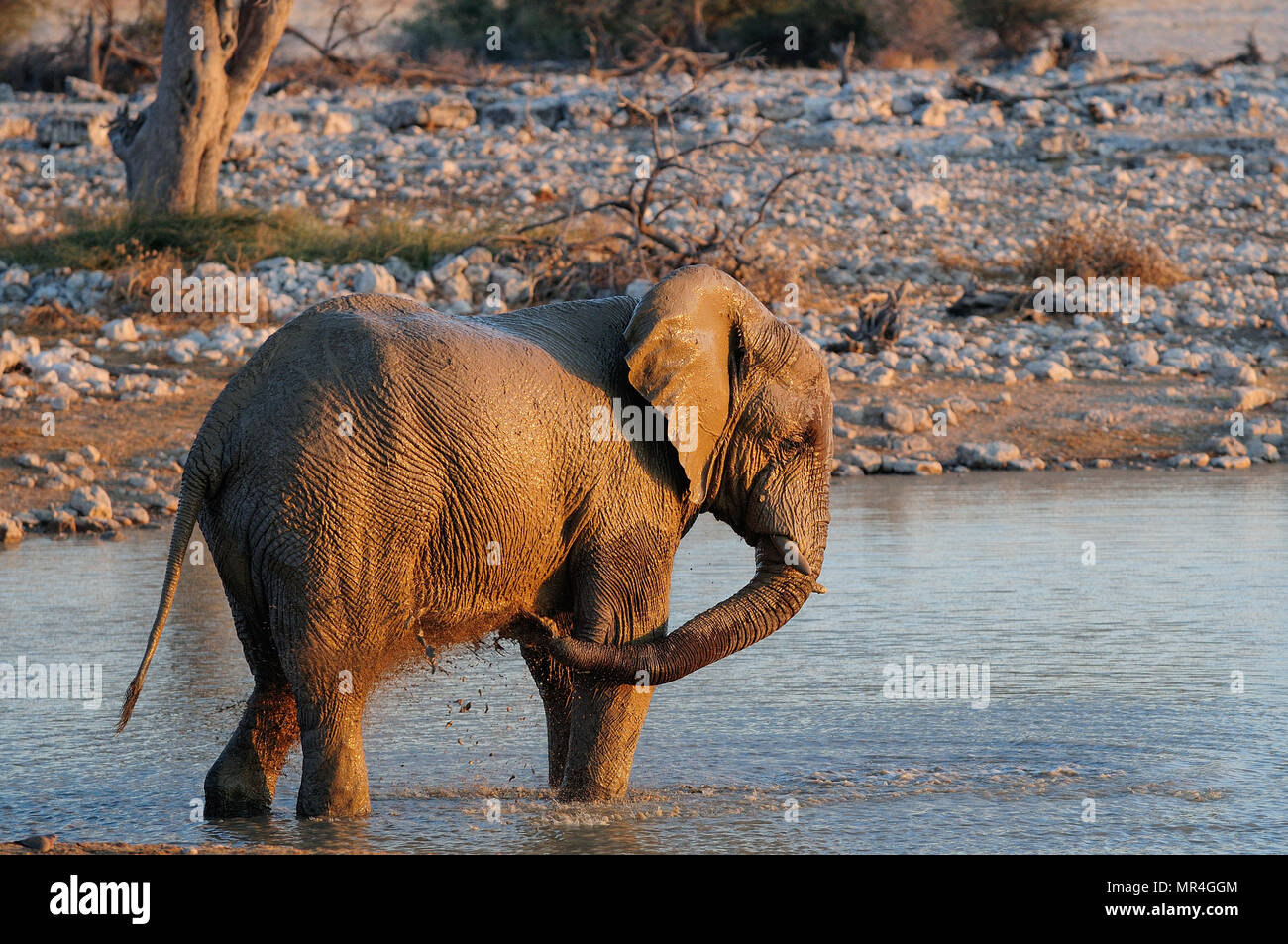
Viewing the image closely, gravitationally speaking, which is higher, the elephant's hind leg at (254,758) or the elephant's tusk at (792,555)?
the elephant's tusk at (792,555)

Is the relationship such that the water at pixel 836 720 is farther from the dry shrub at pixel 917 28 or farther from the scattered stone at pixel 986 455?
the dry shrub at pixel 917 28

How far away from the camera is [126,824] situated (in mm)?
5062

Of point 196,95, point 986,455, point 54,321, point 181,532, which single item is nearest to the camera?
point 181,532

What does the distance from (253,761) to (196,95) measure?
1221cm

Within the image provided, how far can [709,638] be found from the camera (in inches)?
204

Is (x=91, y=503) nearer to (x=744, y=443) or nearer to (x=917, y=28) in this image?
(x=744, y=443)

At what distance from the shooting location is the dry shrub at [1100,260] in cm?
1534

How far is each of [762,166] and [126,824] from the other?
556 inches

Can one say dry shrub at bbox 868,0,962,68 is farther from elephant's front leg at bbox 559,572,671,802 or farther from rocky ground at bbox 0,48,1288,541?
elephant's front leg at bbox 559,572,671,802

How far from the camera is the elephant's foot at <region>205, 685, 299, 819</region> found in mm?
5137
